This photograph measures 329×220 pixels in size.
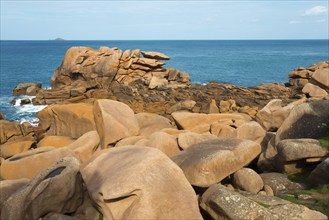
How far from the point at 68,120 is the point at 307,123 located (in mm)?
14707

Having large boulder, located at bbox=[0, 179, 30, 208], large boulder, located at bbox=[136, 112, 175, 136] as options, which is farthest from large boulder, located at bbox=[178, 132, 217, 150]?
large boulder, located at bbox=[0, 179, 30, 208]

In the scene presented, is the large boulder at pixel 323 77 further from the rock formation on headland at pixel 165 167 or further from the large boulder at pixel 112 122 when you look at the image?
the large boulder at pixel 112 122

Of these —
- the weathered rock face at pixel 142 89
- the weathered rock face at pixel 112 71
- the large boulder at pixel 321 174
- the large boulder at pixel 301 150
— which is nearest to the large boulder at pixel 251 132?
the large boulder at pixel 301 150

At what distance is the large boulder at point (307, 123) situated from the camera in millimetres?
14953

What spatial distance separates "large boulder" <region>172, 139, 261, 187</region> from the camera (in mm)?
11805

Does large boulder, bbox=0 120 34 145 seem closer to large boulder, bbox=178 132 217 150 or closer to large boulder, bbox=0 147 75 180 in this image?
large boulder, bbox=0 147 75 180

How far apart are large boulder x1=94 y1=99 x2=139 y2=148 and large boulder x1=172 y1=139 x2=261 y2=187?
5725 millimetres

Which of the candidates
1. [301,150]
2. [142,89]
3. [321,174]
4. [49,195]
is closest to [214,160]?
[301,150]

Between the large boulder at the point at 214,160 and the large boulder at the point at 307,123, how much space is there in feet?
8.31

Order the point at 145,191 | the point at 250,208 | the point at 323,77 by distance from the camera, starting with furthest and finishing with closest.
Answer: the point at 323,77 → the point at 145,191 → the point at 250,208

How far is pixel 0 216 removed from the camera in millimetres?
10609

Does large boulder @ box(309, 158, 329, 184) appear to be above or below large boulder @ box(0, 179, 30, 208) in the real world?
above

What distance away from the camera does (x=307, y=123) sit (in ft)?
49.8

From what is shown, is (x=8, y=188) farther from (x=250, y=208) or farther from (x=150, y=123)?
(x=150, y=123)
